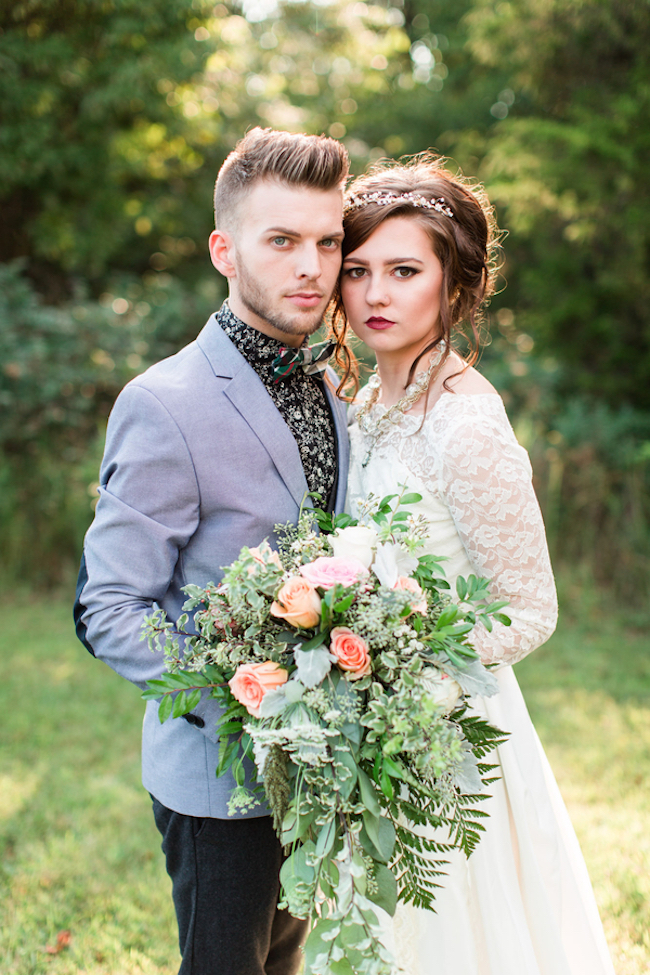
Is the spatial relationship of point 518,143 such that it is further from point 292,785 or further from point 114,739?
point 292,785

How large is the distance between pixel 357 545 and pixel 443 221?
3.48ft

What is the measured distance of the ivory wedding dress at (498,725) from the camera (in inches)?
75.6

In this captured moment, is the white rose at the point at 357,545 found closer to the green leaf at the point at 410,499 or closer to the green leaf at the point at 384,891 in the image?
the green leaf at the point at 410,499

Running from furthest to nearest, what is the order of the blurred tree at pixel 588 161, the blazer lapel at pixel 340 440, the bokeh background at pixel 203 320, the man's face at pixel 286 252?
the blurred tree at pixel 588 161, the bokeh background at pixel 203 320, the blazer lapel at pixel 340 440, the man's face at pixel 286 252

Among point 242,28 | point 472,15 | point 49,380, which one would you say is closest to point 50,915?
point 49,380

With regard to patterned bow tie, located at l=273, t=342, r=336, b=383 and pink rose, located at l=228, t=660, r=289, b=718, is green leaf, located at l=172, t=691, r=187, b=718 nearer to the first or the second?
pink rose, located at l=228, t=660, r=289, b=718

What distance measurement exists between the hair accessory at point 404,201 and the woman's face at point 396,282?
0.05 meters

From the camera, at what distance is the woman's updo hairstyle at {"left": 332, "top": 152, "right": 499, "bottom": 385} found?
2131 mm

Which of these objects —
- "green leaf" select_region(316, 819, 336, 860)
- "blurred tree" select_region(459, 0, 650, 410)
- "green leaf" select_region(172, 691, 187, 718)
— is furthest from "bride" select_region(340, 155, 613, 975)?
"blurred tree" select_region(459, 0, 650, 410)

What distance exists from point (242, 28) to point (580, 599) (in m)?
10.5

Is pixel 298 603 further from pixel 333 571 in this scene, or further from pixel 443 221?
pixel 443 221

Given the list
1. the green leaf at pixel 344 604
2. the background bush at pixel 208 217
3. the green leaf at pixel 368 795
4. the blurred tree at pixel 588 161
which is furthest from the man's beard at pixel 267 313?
the blurred tree at pixel 588 161

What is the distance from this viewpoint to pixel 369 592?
1.58 meters

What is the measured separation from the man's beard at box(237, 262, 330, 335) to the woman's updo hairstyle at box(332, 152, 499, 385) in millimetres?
285
